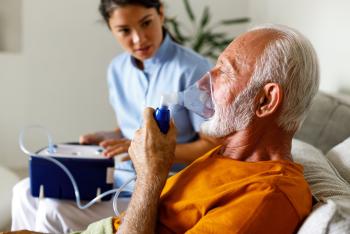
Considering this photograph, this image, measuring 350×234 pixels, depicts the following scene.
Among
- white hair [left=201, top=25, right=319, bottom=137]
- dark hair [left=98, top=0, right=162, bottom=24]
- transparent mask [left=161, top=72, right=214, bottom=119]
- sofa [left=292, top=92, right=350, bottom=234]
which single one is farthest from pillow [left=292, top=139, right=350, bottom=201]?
dark hair [left=98, top=0, right=162, bottom=24]

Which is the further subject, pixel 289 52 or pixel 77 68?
pixel 77 68

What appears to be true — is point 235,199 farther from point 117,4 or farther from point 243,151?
point 117,4

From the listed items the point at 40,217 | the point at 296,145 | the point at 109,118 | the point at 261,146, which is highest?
the point at 261,146

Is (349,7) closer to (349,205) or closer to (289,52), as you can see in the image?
(289,52)

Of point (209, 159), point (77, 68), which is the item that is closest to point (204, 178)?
point (209, 159)

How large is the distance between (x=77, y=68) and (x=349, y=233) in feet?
7.90

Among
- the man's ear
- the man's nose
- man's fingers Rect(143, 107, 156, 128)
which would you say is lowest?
man's fingers Rect(143, 107, 156, 128)

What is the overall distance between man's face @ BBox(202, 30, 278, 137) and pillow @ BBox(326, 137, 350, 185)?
397 mm

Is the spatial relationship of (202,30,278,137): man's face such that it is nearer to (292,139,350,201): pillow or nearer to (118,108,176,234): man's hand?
(118,108,176,234): man's hand

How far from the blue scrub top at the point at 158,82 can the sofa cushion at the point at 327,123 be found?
41 centimetres

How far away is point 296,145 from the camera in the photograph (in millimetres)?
1538

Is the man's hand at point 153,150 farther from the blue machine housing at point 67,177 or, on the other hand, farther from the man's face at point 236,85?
the blue machine housing at point 67,177

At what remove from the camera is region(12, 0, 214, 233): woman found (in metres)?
1.58

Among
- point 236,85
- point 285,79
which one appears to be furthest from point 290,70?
point 236,85
